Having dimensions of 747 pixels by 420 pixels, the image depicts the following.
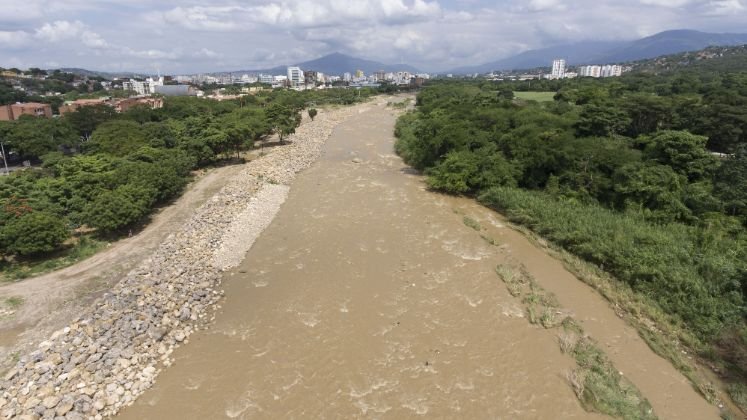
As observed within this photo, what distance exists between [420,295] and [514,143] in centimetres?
1293

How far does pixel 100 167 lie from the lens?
1878cm

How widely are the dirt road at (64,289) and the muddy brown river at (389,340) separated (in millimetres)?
3713

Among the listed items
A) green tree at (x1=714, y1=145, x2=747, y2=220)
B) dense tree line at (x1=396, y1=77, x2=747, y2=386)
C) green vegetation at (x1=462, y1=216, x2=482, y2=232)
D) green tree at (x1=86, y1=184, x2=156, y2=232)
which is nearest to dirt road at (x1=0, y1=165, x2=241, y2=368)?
green tree at (x1=86, y1=184, x2=156, y2=232)

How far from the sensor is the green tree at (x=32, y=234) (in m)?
13.0

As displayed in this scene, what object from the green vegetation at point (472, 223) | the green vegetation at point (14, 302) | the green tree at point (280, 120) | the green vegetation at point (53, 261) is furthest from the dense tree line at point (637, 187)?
the green vegetation at point (14, 302)

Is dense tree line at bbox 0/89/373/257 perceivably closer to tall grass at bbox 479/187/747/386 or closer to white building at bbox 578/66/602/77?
tall grass at bbox 479/187/747/386

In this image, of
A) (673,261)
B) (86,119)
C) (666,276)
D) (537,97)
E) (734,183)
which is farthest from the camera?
(537,97)

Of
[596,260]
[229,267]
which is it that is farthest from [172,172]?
[596,260]

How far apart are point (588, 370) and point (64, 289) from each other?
15.0m

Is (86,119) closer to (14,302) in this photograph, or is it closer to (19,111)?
(19,111)

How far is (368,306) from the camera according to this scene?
11930mm

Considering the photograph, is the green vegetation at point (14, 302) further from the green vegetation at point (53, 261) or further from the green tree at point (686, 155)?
the green tree at point (686, 155)

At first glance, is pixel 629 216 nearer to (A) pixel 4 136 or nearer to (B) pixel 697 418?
(B) pixel 697 418

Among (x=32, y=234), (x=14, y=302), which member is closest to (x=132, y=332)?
(x=14, y=302)
